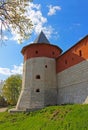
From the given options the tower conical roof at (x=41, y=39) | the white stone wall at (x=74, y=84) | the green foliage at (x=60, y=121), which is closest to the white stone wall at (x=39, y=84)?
the white stone wall at (x=74, y=84)

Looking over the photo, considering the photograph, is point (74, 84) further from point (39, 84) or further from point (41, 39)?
point (41, 39)

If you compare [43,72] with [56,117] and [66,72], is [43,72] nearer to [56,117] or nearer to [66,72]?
[66,72]

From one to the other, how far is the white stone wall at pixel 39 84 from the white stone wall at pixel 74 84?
84 cm

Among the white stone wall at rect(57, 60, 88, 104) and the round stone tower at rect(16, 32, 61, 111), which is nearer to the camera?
the white stone wall at rect(57, 60, 88, 104)

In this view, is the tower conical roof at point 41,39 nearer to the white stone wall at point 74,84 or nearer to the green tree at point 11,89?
the white stone wall at point 74,84

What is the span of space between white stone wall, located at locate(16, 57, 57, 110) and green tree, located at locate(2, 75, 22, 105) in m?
16.2

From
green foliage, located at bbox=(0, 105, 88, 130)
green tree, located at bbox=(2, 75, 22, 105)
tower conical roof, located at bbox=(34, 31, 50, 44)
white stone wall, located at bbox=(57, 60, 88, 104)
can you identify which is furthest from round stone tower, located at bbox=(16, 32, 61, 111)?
green tree, located at bbox=(2, 75, 22, 105)

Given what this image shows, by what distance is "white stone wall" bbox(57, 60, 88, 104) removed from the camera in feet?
50.7

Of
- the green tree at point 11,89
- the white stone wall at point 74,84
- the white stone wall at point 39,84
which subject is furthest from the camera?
the green tree at point 11,89

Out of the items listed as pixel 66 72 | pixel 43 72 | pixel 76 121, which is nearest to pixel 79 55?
pixel 66 72

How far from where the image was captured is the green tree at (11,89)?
118ft

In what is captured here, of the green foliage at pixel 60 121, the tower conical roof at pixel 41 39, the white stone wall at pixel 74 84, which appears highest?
the tower conical roof at pixel 41 39

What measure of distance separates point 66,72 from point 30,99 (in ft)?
14.7

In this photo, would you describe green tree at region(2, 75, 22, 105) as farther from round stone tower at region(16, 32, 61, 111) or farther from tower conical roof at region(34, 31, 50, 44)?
tower conical roof at region(34, 31, 50, 44)
